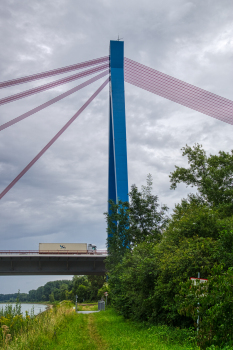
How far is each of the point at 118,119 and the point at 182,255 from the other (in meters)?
18.5

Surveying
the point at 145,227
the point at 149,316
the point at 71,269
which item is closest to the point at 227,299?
the point at 149,316

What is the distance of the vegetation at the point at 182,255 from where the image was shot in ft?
20.5

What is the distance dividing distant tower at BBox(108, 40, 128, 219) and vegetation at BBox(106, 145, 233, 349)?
9.68 ft

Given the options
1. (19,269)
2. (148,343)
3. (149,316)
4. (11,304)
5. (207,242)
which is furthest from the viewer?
(19,269)

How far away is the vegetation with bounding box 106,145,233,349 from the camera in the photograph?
625cm

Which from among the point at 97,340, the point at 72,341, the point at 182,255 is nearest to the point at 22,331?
the point at 72,341

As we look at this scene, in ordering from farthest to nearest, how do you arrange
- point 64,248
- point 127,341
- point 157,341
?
point 64,248 → point 127,341 → point 157,341

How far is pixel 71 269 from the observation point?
3841 cm

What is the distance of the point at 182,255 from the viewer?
38.4 ft

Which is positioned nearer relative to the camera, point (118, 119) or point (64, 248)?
point (118, 119)

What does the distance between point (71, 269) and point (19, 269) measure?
6.04 meters

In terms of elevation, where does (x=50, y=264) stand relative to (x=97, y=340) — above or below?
above

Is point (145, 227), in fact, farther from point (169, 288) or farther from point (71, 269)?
point (71, 269)

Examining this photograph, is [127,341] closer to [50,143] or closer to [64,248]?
[50,143]
